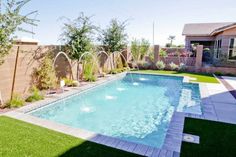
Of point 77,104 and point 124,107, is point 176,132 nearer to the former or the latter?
point 124,107

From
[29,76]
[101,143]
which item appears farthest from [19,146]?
[29,76]

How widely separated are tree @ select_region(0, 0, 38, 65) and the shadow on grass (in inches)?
174

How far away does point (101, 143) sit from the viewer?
14.9ft

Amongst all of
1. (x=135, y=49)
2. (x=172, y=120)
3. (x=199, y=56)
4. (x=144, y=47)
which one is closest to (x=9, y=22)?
(x=172, y=120)

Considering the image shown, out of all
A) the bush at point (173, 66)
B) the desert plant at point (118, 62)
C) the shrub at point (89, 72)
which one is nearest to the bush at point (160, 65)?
the bush at point (173, 66)

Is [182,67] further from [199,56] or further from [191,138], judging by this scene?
[191,138]

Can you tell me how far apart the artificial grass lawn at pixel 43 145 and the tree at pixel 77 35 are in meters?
6.81

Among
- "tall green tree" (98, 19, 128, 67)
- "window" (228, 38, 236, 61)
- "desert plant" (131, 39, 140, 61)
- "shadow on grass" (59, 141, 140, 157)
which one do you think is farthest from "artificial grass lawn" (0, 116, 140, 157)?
"window" (228, 38, 236, 61)

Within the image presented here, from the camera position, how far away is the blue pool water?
6198mm

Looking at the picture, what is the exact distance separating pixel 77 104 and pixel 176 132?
16.2ft

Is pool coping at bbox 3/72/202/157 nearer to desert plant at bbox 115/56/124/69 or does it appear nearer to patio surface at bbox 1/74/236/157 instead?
patio surface at bbox 1/74/236/157

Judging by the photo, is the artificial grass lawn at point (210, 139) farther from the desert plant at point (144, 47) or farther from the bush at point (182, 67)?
the desert plant at point (144, 47)

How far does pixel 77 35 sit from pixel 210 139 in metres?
9.06

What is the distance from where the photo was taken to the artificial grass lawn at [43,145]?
13.3ft
